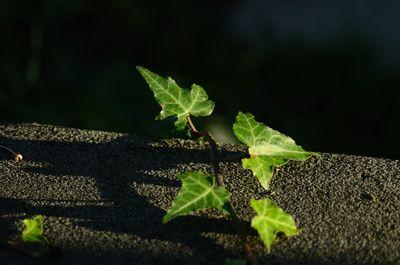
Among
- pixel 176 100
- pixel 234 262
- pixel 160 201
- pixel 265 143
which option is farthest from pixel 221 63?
pixel 234 262

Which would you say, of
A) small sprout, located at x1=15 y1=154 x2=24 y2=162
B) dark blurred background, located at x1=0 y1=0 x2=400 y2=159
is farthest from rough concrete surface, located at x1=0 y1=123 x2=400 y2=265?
dark blurred background, located at x1=0 y1=0 x2=400 y2=159

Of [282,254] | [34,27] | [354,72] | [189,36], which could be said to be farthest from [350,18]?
[282,254]

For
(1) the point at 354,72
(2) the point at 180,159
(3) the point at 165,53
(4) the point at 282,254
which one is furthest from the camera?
(3) the point at 165,53

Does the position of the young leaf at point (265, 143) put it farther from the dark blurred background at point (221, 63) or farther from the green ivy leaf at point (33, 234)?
the dark blurred background at point (221, 63)

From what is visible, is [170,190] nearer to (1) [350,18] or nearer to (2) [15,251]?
(2) [15,251]

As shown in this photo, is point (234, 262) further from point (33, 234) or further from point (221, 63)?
point (221, 63)

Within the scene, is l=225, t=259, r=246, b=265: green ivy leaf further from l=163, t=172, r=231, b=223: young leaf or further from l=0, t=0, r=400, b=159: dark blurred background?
l=0, t=0, r=400, b=159: dark blurred background

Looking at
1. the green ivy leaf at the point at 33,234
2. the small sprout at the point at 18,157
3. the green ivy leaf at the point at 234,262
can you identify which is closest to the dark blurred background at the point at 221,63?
the small sprout at the point at 18,157
